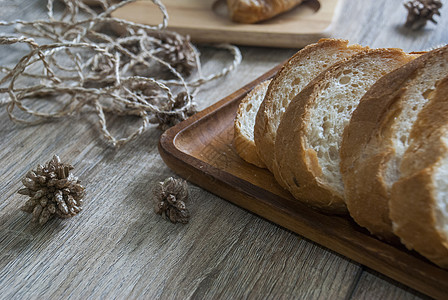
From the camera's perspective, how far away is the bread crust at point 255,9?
8.38 feet

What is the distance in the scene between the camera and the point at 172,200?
5.25ft

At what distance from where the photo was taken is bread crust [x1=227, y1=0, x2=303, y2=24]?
8.38 ft

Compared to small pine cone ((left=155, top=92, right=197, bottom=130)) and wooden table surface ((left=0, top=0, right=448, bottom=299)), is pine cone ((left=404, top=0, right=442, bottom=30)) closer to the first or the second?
small pine cone ((left=155, top=92, right=197, bottom=130))

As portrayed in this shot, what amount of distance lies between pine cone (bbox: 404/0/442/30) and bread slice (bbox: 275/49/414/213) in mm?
1221

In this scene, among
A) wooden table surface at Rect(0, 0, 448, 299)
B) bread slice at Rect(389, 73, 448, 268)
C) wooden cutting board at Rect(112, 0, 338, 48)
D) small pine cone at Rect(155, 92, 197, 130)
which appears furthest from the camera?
wooden cutting board at Rect(112, 0, 338, 48)

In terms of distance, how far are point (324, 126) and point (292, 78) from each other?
253 millimetres

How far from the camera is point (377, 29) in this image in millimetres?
2697

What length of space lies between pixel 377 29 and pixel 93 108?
5.05 feet

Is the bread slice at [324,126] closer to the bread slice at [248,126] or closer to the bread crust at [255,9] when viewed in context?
the bread slice at [248,126]

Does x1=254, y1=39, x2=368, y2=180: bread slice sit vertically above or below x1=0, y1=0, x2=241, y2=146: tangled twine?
above

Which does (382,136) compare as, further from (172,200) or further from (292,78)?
(172,200)

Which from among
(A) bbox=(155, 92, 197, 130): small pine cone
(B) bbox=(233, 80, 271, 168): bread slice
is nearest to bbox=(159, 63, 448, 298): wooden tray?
(B) bbox=(233, 80, 271, 168): bread slice

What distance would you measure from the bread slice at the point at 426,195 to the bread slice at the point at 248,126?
0.56 metres

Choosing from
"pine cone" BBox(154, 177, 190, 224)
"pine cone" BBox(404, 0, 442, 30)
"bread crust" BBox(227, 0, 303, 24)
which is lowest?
"pine cone" BBox(154, 177, 190, 224)
